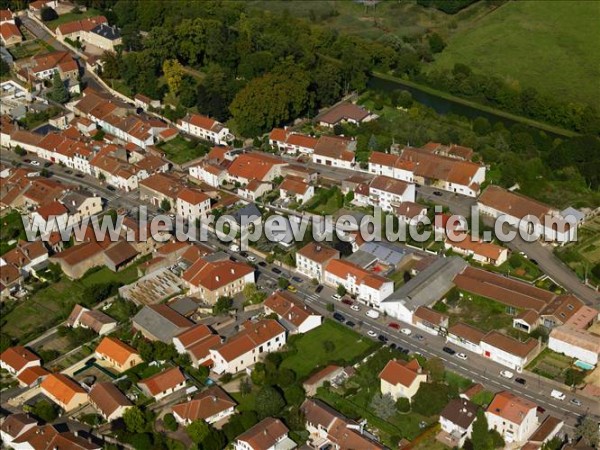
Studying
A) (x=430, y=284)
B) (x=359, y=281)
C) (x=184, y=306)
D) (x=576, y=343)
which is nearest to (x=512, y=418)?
(x=576, y=343)

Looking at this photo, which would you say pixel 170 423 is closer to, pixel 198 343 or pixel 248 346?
pixel 198 343

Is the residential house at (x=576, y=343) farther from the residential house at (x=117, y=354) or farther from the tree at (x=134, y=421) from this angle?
the residential house at (x=117, y=354)

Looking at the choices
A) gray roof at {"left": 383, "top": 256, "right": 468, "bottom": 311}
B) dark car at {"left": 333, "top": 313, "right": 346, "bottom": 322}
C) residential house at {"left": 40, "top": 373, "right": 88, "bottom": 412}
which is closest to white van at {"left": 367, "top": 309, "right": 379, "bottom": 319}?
gray roof at {"left": 383, "top": 256, "right": 468, "bottom": 311}

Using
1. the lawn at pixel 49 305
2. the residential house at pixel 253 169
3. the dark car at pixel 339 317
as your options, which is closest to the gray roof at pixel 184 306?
the lawn at pixel 49 305

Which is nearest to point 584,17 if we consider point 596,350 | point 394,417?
point 596,350

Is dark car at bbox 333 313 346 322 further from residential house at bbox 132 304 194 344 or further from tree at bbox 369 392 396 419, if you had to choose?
residential house at bbox 132 304 194 344
